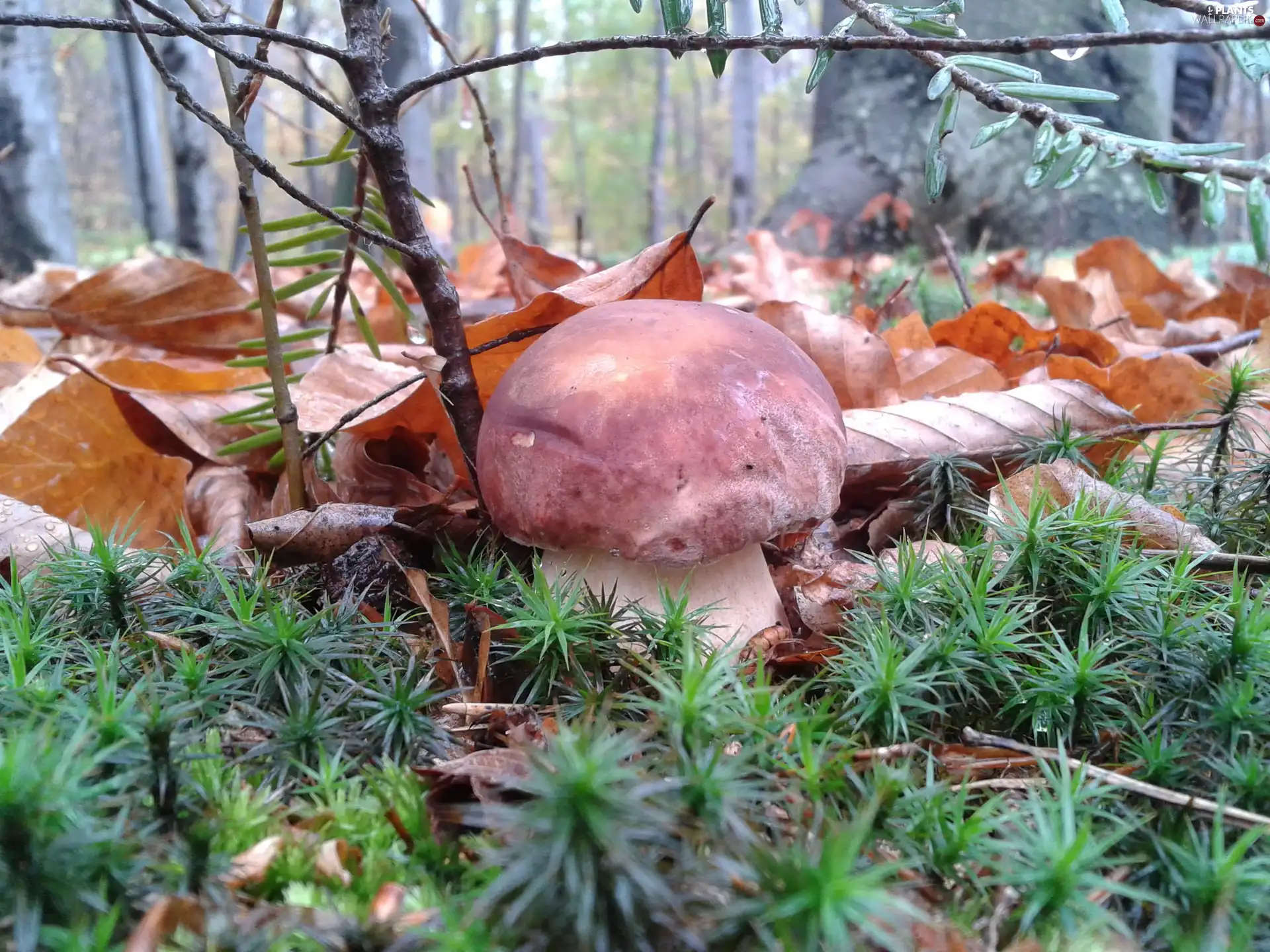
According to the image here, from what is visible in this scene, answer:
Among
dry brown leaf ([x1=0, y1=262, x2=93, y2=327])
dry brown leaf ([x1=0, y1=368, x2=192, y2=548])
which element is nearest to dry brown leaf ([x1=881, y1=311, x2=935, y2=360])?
dry brown leaf ([x1=0, y1=368, x2=192, y2=548])

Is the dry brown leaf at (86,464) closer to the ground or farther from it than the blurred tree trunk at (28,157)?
closer to the ground

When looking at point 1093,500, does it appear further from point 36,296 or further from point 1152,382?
point 36,296

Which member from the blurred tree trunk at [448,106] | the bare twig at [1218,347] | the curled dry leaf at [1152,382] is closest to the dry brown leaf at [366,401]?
the curled dry leaf at [1152,382]

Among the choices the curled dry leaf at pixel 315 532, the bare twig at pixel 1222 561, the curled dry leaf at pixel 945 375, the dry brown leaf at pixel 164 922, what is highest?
the curled dry leaf at pixel 945 375

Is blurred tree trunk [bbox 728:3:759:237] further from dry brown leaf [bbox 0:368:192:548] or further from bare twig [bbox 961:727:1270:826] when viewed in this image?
bare twig [bbox 961:727:1270:826]

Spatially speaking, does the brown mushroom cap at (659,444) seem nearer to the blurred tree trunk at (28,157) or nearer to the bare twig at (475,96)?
the bare twig at (475,96)

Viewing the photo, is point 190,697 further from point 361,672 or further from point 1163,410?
point 1163,410

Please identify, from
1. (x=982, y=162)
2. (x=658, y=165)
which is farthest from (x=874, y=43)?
(x=658, y=165)
